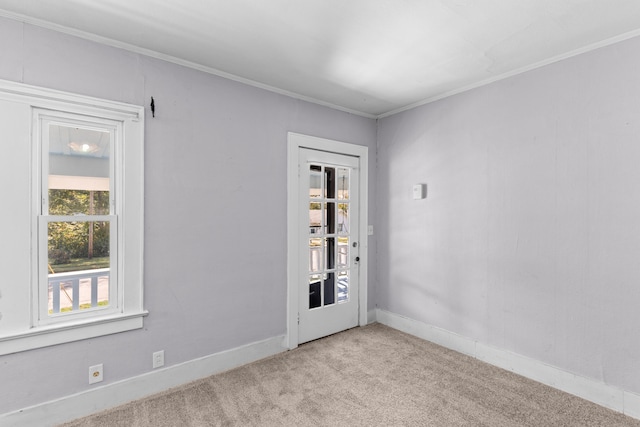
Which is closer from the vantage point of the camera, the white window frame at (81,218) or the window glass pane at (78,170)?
the white window frame at (81,218)

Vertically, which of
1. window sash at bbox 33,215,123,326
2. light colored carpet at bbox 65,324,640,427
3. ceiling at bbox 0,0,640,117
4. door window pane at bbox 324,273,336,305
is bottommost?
light colored carpet at bbox 65,324,640,427

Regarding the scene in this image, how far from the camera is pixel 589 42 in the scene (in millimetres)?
2240

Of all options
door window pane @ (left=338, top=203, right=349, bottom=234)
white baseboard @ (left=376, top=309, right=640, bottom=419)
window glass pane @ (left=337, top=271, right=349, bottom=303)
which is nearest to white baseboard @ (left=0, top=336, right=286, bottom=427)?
window glass pane @ (left=337, top=271, right=349, bottom=303)

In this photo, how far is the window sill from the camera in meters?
1.92

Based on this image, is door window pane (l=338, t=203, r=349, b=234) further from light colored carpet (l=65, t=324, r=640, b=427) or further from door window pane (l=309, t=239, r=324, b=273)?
light colored carpet (l=65, t=324, r=640, b=427)

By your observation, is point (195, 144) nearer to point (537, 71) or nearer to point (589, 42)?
point (537, 71)

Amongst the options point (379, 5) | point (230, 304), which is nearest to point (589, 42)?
point (379, 5)

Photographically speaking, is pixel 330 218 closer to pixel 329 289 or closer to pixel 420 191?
pixel 329 289

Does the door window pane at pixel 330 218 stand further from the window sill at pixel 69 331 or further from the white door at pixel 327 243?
the window sill at pixel 69 331

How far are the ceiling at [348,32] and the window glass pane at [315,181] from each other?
3.03 feet

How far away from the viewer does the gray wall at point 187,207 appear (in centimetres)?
203

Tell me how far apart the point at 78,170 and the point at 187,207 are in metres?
0.76

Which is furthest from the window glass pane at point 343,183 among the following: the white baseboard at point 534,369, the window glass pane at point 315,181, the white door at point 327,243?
the white baseboard at point 534,369

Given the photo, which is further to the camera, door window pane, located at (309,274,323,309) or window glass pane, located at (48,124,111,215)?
door window pane, located at (309,274,323,309)
